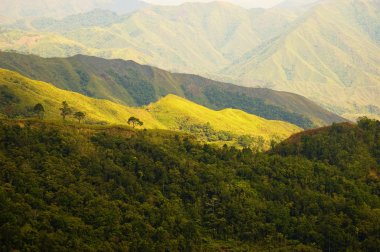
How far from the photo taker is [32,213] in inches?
6737

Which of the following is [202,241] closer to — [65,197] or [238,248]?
[238,248]

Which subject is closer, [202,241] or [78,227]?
[78,227]

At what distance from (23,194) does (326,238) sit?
4057 inches

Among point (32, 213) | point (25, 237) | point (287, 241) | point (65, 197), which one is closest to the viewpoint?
point (25, 237)

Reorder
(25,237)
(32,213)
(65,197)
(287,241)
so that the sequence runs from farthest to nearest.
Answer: (287,241) → (65,197) → (32,213) → (25,237)

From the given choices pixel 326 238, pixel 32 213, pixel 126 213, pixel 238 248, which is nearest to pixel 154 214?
pixel 126 213

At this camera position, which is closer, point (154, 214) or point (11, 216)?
point (11, 216)

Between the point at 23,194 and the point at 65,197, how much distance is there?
543 inches

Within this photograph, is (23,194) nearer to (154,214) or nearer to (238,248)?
(154,214)

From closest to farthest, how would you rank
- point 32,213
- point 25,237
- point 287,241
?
point 25,237, point 32,213, point 287,241

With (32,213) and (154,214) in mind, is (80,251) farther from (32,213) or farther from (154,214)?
(154,214)

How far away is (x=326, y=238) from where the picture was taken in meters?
198

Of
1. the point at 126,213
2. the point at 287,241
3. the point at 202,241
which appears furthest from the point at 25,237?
the point at 287,241

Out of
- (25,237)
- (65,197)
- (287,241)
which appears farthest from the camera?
(287,241)
